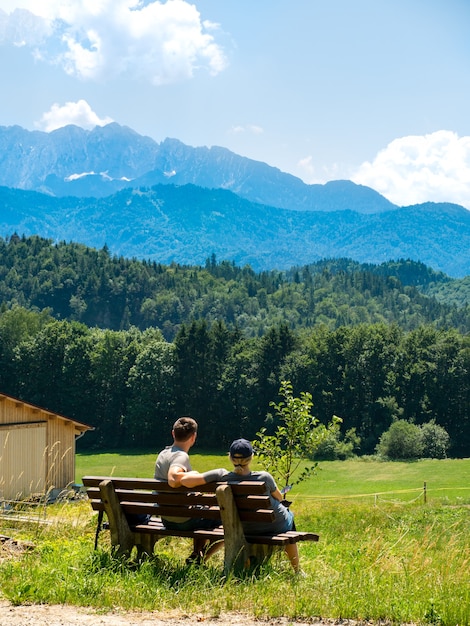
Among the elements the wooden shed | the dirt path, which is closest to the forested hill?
the wooden shed

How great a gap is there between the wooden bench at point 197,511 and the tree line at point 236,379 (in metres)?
60.0

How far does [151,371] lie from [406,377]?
2426 centimetres

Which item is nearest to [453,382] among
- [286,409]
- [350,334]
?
[350,334]

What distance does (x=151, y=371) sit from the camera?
7831 centimetres

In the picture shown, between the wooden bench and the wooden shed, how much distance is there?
20357mm

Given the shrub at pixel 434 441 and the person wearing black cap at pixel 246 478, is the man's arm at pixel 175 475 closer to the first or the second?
the person wearing black cap at pixel 246 478

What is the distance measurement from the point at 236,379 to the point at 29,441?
46.6 metres

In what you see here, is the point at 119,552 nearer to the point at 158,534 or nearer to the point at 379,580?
the point at 158,534

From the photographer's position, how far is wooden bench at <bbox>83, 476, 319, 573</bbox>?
7148 mm

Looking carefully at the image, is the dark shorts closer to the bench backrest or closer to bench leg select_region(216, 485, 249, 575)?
the bench backrest

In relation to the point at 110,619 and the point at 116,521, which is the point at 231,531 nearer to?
the point at 116,521

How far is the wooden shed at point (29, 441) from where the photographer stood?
93.4 ft

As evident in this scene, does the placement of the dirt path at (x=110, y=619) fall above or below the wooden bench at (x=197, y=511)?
below

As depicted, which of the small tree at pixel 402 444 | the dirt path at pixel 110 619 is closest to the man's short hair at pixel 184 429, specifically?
the dirt path at pixel 110 619
